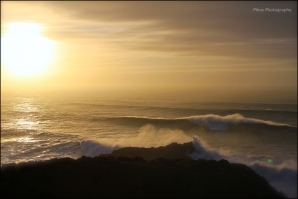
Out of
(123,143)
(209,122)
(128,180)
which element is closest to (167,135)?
(123,143)

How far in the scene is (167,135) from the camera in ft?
53.0

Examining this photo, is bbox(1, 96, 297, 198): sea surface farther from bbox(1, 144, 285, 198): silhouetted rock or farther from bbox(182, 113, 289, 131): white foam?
bbox(1, 144, 285, 198): silhouetted rock

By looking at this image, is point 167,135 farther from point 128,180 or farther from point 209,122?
point 128,180

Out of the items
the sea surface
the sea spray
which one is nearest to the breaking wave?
the sea surface

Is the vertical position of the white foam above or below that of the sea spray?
above

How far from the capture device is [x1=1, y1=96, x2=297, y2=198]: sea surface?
37.8ft

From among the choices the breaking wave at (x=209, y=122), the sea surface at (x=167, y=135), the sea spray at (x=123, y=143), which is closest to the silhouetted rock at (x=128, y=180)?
the sea surface at (x=167, y=135)

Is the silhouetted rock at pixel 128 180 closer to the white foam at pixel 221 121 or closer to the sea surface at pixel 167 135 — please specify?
the sea surface at pixel 167 135

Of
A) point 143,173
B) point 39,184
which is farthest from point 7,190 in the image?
point 143,173

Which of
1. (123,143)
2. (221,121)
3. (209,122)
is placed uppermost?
(221,121)

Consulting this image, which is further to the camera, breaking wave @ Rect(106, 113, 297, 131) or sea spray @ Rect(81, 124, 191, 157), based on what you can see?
breaking wave @ Rect(106, 113, 297, 131)

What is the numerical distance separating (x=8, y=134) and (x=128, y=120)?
749 cm

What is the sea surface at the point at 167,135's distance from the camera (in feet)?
37.8

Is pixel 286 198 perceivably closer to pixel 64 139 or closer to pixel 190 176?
pixel 190 176
